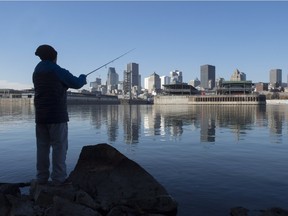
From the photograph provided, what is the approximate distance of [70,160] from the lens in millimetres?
14000

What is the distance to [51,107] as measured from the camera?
7.54m

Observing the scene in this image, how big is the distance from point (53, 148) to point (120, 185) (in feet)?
5.94

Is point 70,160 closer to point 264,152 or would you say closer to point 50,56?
point 50,56

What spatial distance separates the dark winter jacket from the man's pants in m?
0.18

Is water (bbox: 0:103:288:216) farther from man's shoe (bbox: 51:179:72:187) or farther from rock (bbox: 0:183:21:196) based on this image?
man's shoe (bbox: 51:179:72:187)

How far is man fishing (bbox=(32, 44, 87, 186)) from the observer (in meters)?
7.52

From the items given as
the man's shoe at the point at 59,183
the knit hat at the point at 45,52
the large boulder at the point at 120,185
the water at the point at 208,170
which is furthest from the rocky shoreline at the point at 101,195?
the knit hat at the point at 45,52

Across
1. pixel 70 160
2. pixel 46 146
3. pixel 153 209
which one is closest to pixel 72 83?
pixel 46 146

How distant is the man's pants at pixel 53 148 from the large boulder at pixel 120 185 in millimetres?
433

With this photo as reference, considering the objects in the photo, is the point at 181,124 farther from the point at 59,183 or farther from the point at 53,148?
the point at 59,183

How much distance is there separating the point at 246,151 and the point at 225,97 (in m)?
181

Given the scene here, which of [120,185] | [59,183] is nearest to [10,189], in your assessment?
[59,183]

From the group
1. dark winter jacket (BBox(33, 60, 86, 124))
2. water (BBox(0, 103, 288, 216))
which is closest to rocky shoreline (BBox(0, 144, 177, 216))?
water (BBox(0, 103, 288, 216))

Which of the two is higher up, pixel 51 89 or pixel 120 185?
pixel 51 89
